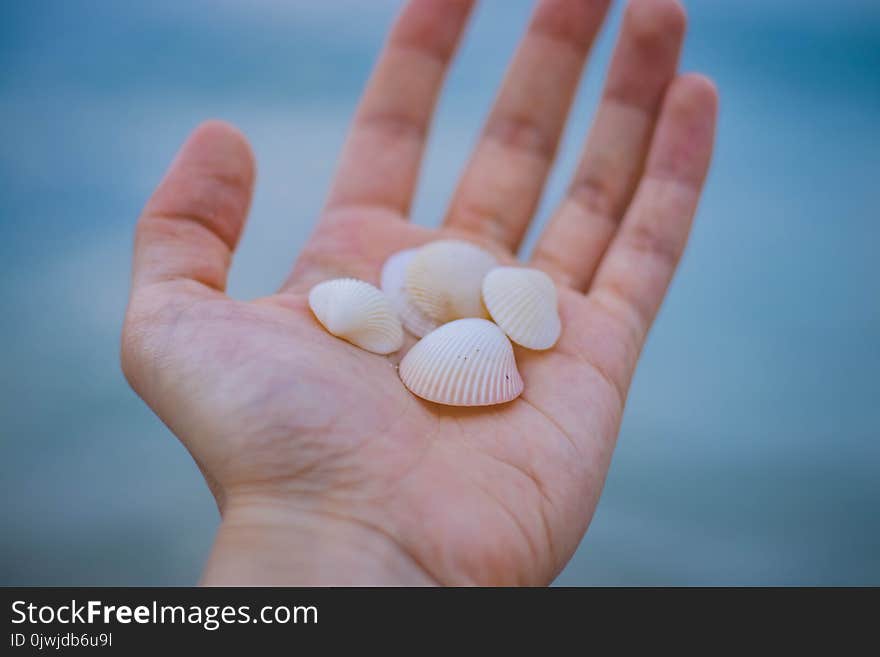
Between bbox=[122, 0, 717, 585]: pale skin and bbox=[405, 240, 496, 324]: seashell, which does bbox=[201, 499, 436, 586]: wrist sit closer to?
bbox=[122, 0, 717, 585]: pale skin

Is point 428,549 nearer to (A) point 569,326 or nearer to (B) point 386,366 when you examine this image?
(B) point 386,366

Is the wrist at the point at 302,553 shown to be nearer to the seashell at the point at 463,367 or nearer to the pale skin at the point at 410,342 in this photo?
the pale skin at the point at 410,342

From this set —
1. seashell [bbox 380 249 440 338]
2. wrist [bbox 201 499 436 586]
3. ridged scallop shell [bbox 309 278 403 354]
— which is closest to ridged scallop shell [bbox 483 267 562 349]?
seashell [bbox 380 249 440 338]

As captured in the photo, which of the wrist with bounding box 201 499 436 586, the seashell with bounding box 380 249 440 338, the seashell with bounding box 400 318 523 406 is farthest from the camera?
the seashell with bounding box 380 249 440 338

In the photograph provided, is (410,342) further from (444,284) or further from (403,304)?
(444,284)

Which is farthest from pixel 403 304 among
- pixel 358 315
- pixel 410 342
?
pixel 358 315

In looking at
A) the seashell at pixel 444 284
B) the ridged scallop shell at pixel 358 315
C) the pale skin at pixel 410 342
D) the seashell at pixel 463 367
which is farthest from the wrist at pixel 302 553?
the seashell at pixel 444 284
